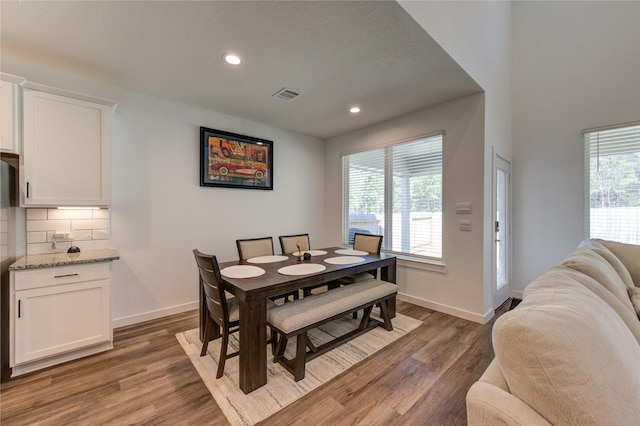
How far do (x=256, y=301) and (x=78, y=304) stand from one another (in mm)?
1628

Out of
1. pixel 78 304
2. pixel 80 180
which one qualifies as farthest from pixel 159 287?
pixel 80 180

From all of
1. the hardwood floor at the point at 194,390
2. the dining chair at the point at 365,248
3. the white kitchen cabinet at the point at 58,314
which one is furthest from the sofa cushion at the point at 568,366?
the white kitchen cabinet at the point at 58,314

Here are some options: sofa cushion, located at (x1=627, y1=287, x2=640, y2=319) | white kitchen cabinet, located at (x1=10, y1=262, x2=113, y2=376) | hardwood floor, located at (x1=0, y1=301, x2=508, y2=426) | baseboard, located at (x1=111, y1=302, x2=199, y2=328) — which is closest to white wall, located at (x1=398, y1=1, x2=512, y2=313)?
sofa cushion, located at (x1=627, y1=287, x2=640, y2=319)

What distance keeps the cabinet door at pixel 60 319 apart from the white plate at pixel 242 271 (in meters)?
1.09

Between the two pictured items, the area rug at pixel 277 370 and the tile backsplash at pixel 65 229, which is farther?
the tile backsplash at pixel 65 229

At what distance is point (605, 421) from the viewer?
0.68 meters

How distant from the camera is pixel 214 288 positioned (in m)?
1.97

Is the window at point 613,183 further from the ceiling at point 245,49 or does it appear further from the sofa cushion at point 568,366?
the sofa cushion at point 568,366

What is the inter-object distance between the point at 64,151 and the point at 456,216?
4097 mm

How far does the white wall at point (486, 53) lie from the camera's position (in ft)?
7.03

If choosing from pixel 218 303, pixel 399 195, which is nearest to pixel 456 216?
pixel 399 195

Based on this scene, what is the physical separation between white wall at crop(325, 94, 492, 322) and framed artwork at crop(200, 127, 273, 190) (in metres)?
2.01

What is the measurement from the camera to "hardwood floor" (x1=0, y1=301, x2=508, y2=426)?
1.62 m

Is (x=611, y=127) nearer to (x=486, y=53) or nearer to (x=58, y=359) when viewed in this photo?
(x=486, y=53)
